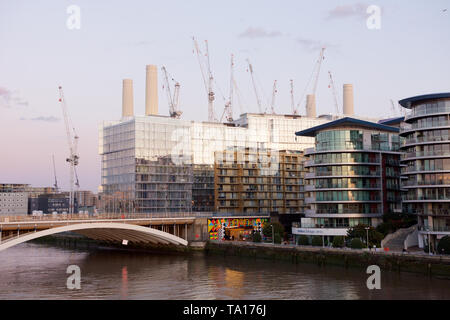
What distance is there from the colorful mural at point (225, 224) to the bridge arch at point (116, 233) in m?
7.48

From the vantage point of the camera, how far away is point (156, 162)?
124m

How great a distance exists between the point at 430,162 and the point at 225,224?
133 feet

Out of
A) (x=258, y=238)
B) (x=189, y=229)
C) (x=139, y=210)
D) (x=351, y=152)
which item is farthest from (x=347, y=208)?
(x=139, y=210)

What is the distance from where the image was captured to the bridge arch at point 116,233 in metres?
74.3

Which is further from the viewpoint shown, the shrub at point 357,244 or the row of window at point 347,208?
the row of window at point 347,208

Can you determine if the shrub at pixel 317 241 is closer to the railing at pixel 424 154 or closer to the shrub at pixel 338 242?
the shrub at pixel 338 242

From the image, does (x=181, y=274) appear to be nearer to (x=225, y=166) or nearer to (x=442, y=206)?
(x=442, y=206)

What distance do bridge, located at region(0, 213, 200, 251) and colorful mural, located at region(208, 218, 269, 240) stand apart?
2.47m

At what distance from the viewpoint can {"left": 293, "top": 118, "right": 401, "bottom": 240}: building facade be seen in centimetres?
8331

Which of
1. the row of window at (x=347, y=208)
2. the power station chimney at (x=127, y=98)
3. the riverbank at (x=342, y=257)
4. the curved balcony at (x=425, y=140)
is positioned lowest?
the riverbank at (x=342, y=257)

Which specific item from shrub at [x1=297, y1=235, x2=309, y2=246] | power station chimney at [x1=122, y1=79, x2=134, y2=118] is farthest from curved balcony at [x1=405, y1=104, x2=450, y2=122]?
power station chimney at [x1=122, y1=79, x2=134, y2=118]

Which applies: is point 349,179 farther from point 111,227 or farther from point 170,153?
point 170,153

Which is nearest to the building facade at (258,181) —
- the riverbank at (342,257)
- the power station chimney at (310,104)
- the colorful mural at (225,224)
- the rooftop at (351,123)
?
the colorful mural at (225,224)
